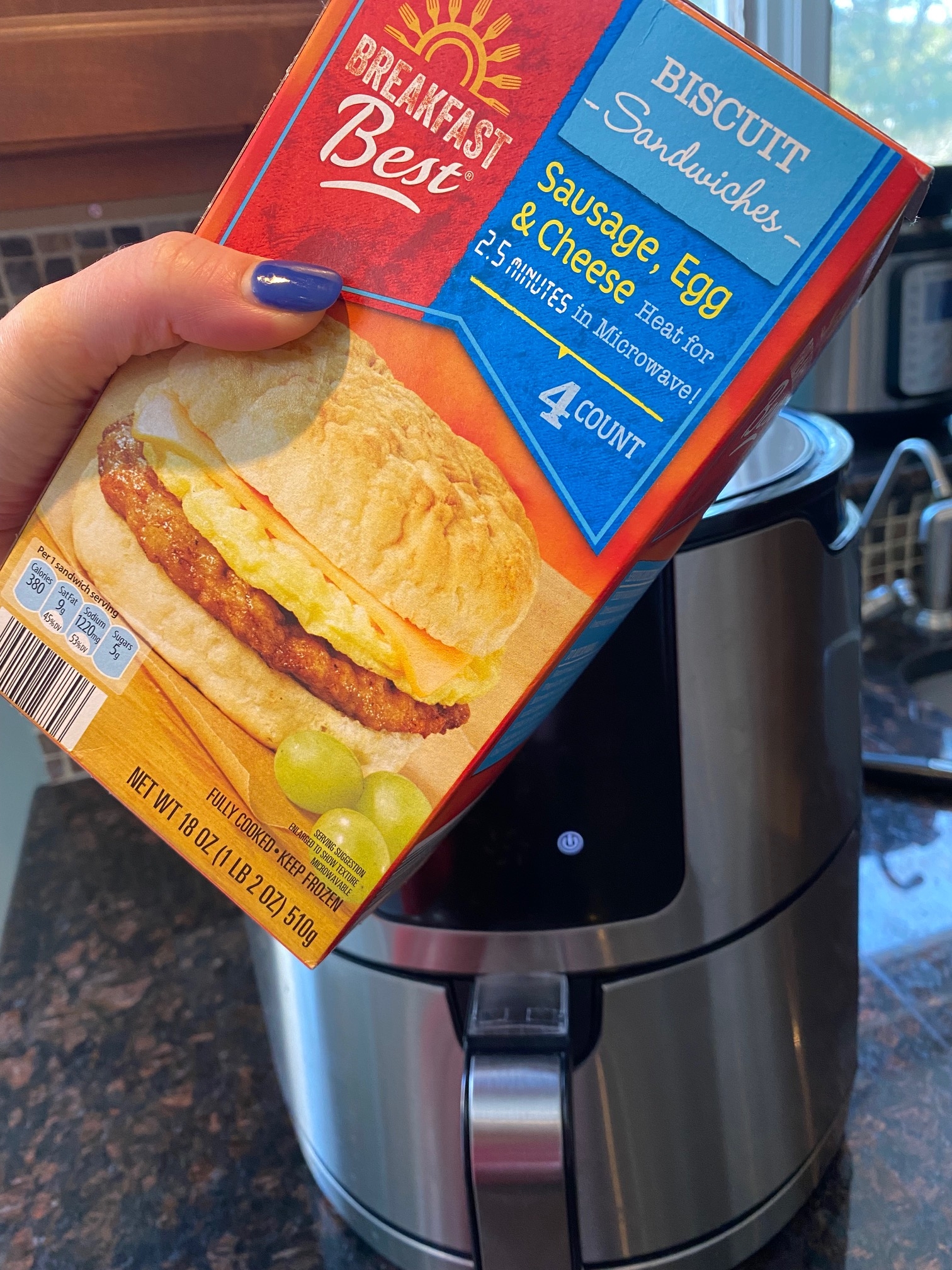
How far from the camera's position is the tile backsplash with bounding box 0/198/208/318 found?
0.85 m

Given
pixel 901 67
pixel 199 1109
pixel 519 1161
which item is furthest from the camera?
pixel 901 67

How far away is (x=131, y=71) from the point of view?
46cm

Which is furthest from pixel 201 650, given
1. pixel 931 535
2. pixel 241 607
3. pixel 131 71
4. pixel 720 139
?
pixel 931 535

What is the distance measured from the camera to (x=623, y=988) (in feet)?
1.39

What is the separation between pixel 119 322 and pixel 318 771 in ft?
0.53

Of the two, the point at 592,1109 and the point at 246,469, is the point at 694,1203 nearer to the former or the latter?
the point at 592,1109

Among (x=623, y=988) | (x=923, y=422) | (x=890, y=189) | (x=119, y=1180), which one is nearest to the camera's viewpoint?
(x=890, y=189)

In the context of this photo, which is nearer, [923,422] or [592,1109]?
[592,1109]

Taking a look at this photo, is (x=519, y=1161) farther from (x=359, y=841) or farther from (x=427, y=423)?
(x=427, y=423)

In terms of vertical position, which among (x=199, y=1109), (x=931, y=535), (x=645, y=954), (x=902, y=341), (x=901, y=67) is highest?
(x=901, y=67)

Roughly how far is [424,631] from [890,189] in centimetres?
17

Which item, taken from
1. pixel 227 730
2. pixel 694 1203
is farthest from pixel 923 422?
pixel 227 730

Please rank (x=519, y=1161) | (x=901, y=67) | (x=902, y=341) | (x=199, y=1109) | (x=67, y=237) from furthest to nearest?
(x=901, y=67), (x=902, y=341), (x=67, y=237), (x=199, y=1109), (x=519, y=1161)

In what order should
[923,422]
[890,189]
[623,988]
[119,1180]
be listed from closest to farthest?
1. [890,189]
2. [623,988]
3. [119,1180]
4. [923,422]
